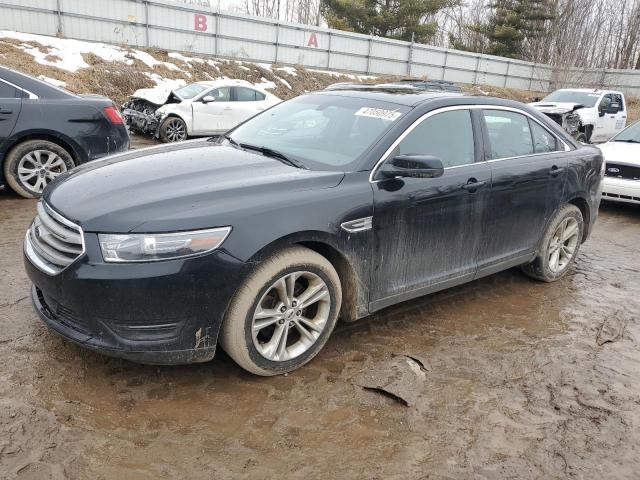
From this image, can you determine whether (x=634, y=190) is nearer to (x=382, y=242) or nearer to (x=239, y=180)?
(x=382, y=242)

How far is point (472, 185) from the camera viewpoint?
3.67 m

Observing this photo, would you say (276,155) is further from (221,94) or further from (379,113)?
(221,94)

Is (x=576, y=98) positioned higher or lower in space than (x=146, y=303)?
higher

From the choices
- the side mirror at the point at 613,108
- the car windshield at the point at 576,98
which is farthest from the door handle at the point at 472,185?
the side mirror at the point at 613,108

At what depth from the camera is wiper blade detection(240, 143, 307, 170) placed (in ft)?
10.8

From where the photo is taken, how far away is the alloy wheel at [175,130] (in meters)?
11.4

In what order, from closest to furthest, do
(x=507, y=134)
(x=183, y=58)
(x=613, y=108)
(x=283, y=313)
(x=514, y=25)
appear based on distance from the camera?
(x=283, y=313) < (x=507, y=134) < (x=613, y=108) < (x=183, y=58) < (x=514, y=25)

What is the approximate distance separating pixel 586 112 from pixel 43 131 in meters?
13.2

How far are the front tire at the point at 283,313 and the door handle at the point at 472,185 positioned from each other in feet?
4.06

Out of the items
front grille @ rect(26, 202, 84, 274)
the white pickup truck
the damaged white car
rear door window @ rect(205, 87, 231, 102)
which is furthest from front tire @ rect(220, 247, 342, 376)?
the white pickup truck

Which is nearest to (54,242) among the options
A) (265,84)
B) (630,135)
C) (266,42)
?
(630,135)

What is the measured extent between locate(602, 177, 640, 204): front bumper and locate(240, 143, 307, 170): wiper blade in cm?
623

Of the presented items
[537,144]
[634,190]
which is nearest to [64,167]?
[537,144]

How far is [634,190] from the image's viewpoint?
750cm
